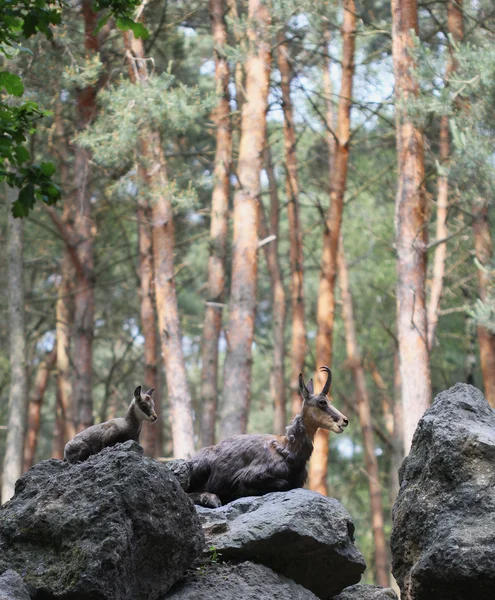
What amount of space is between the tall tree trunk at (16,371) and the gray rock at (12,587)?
9759mm

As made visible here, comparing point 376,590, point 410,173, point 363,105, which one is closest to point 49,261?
point 363,105

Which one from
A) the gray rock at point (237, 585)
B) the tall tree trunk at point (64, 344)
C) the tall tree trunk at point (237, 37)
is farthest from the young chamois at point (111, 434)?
the tall tree trunk at point (64, 344)

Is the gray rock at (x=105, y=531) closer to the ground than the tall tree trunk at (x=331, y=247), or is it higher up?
closer to the ground

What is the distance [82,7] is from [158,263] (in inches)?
237

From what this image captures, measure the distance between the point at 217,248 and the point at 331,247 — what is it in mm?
2363

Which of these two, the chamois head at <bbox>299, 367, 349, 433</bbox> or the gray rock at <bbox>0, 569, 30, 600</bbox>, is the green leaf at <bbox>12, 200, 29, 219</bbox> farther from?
the chamois head at <bbox>299, 367, 349, 433</bbox>

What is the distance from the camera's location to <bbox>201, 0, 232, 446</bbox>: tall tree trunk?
1706 centimetres

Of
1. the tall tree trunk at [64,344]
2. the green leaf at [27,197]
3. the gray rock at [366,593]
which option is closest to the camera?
the green leaf at [27,197]

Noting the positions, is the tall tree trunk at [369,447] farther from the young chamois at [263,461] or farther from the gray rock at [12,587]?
the gray rock at [12,587]

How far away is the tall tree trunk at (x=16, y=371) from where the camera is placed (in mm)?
15406

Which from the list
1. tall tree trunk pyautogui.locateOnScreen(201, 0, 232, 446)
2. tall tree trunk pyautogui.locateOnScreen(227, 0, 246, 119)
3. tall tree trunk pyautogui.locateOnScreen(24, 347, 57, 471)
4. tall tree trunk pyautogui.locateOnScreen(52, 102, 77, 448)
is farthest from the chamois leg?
tall tree trunk pyautogui.locateOnScreen(24, 347, 57, 471)

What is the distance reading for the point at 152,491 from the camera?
6.31 meters

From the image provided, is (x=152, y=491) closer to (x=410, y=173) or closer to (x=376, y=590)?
(x=376, y=590)

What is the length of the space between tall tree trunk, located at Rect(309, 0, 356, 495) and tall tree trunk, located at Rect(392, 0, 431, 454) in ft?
8.62
